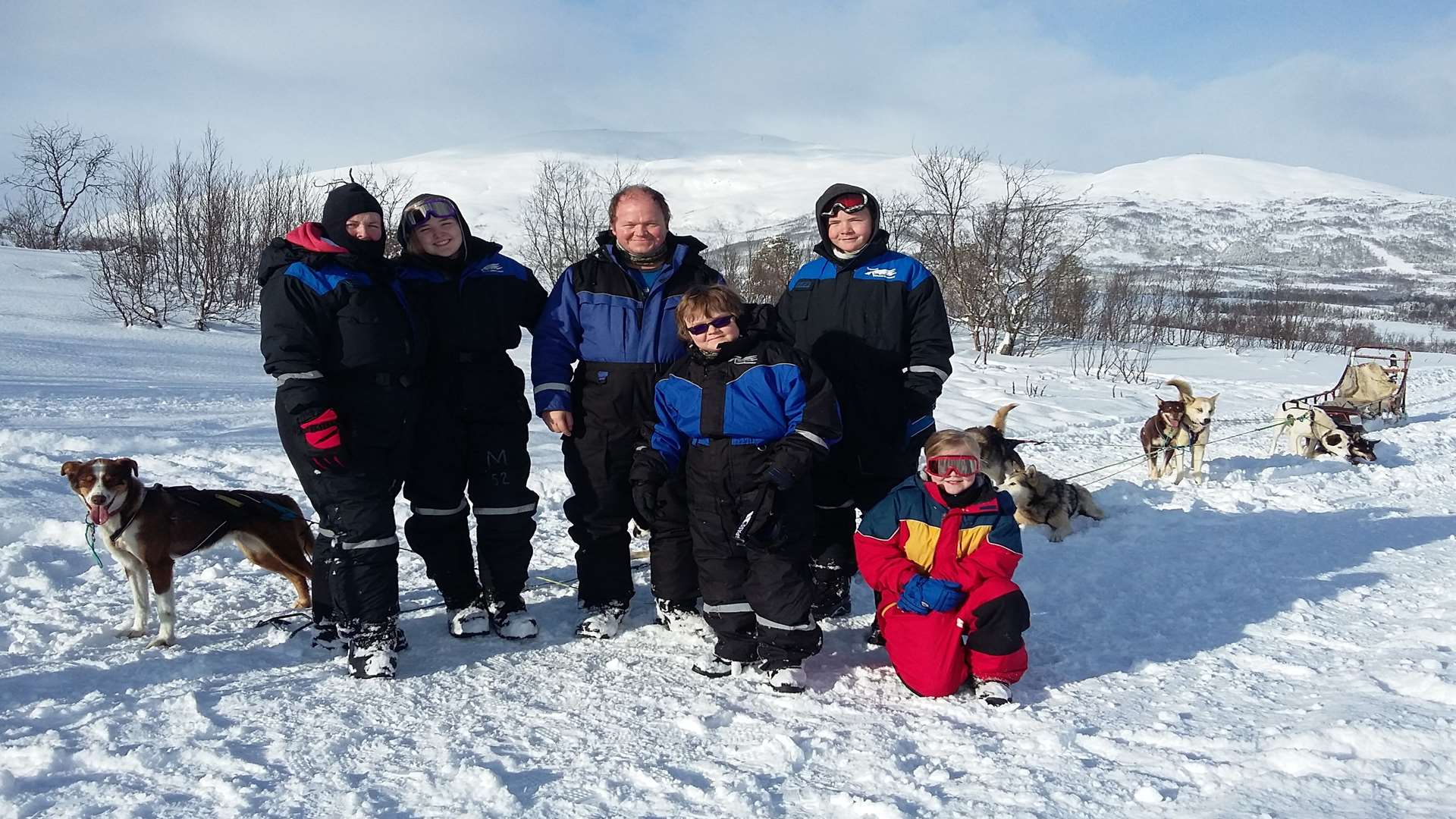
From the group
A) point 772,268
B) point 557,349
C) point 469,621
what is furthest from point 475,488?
point 772,268

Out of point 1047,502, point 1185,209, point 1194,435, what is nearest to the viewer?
point 1047,502

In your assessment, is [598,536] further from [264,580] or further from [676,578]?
[264,580]

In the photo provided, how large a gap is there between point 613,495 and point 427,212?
54.5 inches

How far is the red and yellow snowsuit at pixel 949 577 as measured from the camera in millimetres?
2982

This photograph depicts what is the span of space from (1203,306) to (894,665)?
47218mm

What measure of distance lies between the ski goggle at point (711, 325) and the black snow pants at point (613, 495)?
0.35 m

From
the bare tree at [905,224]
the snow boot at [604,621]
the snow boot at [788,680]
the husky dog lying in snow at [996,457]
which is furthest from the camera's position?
the bare tree at [905,224]

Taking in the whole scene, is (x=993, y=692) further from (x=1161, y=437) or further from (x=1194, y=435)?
(x=1194, y=435)

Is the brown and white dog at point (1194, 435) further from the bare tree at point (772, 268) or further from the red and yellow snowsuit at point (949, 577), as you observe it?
the bare tree at point (772, 268)

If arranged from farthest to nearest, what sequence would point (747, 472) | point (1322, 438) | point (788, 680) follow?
point (1322, 438)
point (747, 472)
point (788, 680)

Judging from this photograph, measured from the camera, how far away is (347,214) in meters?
3.08

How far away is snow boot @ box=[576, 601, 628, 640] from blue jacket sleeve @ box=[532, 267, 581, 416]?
0.90 meters

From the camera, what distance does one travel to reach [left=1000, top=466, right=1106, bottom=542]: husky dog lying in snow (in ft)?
18.0

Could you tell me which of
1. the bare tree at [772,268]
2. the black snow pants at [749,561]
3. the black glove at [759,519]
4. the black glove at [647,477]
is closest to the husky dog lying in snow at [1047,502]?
the black snow pants at [749,561]
